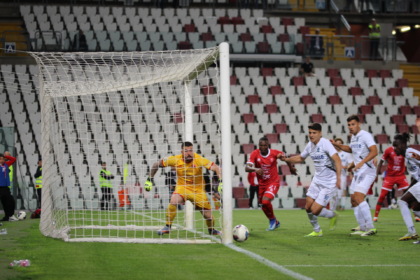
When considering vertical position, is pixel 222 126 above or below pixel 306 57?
below

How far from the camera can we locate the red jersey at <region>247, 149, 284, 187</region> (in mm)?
14422

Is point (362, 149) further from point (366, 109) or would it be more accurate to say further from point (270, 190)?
point (366, 109)

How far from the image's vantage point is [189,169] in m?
12.2

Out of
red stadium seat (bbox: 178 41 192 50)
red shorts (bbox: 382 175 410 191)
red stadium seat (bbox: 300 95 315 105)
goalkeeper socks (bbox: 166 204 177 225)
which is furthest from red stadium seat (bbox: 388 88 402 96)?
goalkeeper socks (bbox: 166 204 177 225)

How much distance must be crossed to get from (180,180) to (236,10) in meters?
21.7

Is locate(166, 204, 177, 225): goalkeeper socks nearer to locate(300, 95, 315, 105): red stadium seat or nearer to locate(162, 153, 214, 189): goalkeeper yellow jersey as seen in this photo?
locate(162, 153, 214, 189): goalkeeper yellow jersey

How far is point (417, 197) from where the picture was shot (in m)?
11.3

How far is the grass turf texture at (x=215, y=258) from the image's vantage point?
7.69 meters

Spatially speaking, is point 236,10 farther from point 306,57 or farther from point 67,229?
point 67,229

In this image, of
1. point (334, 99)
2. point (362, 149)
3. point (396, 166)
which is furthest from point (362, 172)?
point (334, 99)

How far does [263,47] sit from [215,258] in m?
22.0

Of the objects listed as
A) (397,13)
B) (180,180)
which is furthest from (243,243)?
(397,13)

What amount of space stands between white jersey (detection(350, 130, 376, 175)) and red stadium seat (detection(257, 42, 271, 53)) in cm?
1778

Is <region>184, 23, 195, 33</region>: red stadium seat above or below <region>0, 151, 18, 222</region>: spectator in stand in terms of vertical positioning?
above
